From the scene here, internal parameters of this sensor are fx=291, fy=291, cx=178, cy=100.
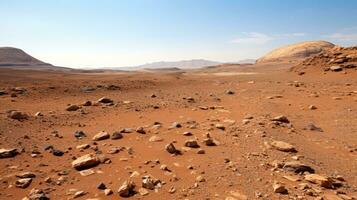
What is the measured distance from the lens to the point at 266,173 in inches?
224

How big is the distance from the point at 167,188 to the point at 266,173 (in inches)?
77.9

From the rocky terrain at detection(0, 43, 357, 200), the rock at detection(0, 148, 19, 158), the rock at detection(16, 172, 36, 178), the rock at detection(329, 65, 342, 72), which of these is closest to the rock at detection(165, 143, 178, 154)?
the rocky terrain at detection(0, 43, 357, 200)

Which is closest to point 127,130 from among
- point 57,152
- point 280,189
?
point 57,152

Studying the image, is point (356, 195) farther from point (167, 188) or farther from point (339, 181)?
point (167, 188)

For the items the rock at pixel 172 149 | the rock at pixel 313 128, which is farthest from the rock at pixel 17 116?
the rock at pixel 313 128

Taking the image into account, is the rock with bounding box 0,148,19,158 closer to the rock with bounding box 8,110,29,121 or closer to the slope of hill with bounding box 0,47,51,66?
the rock with bounding box 8,110,29,121

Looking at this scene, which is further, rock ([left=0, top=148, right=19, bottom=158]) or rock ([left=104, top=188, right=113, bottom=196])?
rock ([left=0, top=148, right=19, bottom=158])

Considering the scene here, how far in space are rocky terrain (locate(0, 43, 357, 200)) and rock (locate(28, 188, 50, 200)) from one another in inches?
0.8

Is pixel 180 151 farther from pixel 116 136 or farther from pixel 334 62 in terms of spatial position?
pixel 334 62

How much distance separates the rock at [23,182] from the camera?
5.48 metres

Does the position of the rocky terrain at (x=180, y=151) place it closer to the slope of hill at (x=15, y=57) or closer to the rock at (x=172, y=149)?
the rock at (x=172, y=149)

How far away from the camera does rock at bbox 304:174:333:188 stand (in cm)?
521

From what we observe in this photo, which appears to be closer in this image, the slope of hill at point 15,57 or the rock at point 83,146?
the rock at point 83,146

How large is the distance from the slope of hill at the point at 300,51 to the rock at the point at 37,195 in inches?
3313
